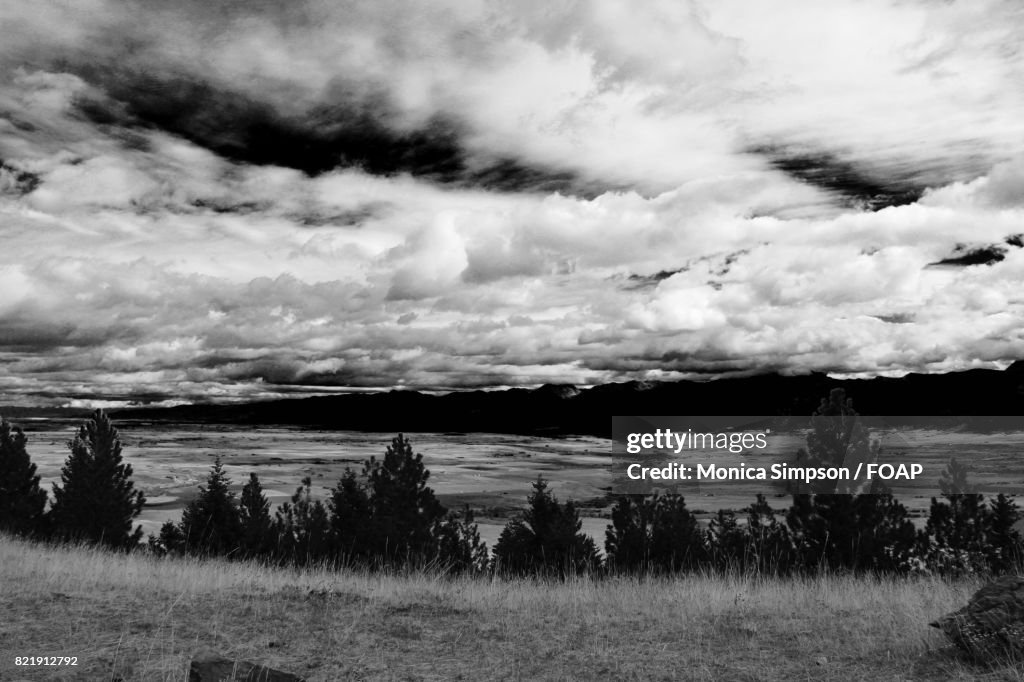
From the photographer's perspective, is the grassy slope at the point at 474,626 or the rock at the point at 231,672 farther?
the grassy slope at the point at 474,626

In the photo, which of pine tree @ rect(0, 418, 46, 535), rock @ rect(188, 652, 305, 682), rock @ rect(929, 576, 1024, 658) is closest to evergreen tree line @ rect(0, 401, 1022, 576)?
pine tree @ rect(0, 418, 46, 535)

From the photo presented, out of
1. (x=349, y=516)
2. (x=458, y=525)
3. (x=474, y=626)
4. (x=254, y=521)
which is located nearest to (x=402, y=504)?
(x=458, y=525)

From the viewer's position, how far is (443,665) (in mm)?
7223

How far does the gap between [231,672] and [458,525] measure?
26037 millimetres

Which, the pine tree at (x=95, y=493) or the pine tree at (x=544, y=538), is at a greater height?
the pine tree at (x=95, y=493)

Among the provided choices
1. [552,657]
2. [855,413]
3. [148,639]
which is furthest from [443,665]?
[855,413]

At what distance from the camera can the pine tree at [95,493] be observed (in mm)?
28250

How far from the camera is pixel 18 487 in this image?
28047 millimetres

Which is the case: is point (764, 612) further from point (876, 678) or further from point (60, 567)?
point (60, 567)

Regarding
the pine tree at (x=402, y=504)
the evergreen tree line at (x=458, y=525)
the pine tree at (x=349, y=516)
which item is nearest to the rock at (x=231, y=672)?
the evergreen tree line at (x=458, y=525)

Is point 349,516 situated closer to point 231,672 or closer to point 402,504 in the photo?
point 402,504

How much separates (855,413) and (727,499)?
408 ft

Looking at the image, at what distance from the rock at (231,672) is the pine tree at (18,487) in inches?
1032

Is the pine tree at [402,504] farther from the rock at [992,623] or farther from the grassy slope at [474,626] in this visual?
the rock at [992,623]
